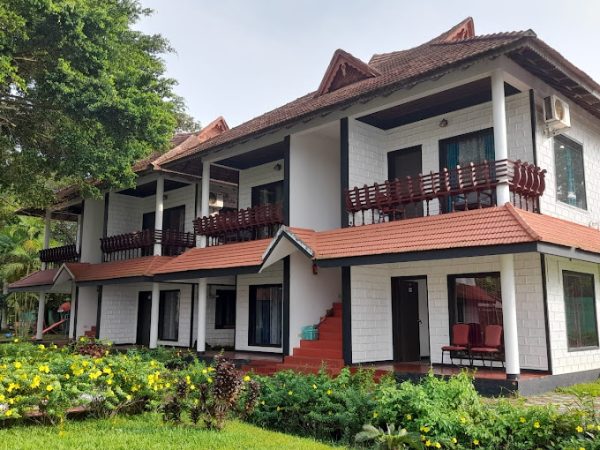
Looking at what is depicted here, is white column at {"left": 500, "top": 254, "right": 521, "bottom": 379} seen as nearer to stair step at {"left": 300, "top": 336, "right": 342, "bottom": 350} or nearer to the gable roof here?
the gable roof

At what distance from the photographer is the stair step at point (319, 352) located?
12.1m

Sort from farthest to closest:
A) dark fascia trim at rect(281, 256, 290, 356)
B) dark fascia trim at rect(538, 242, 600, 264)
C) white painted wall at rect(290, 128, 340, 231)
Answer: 1. white painted wall at rect(290, 128, 340, 231)
2. dark fascia trim at rect(281, 256, 290, 356)
3. dark fascia trim at rect(538, 242, 600, 264)

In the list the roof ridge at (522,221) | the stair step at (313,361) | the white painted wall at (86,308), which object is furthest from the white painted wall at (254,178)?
the roof ridge at (522,221)

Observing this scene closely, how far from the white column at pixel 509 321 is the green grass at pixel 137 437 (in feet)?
14.5

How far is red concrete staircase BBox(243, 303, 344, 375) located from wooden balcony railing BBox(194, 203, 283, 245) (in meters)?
2.94

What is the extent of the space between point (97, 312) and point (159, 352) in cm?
824

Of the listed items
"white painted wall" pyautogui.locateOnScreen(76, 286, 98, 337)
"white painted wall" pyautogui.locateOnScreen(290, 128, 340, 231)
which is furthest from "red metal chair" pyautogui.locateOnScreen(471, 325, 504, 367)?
"white painted wall" pyautogui.locateOnScreen(76, 286, 98, 337)

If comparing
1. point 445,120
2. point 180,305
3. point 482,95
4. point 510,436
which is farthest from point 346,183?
point 180,305

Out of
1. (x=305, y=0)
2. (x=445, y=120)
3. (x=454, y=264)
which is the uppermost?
(x=305, y=0)

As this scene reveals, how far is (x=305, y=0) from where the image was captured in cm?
1058

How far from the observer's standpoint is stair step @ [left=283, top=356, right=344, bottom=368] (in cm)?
1177

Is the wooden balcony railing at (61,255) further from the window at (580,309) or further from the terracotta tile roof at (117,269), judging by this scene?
the window at (580,309)

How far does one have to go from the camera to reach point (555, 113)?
11.0 metres

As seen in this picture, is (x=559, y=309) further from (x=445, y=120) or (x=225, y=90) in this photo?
(x=225, y=90)
